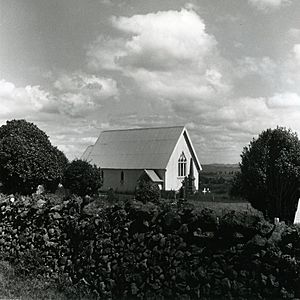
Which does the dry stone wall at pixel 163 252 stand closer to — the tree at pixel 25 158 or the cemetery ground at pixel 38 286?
the cemetery ground at pixel 38 286

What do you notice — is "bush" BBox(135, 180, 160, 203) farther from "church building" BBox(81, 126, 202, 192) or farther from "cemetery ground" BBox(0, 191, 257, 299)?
"cemetery ground" BBox(0, 191, 257, 299)

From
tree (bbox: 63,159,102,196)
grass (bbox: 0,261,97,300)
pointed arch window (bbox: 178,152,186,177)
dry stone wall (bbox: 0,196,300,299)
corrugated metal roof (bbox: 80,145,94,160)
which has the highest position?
corrugated metal roof (bbox: 80,145,94,160)

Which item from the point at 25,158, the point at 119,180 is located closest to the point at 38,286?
the point at 25,158

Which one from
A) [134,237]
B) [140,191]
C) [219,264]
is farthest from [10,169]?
[219,264]

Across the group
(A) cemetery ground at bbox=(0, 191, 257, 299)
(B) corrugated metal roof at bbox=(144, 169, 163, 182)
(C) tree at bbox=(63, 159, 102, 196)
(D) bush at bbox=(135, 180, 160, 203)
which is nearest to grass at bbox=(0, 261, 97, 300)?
(A) cemetery ground at bbox=(0, 191, 257, 299)

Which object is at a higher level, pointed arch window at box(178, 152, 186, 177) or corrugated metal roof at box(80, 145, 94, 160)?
corrugated metal roof at box(80, 145, 94, 160)

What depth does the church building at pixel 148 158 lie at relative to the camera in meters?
45.6

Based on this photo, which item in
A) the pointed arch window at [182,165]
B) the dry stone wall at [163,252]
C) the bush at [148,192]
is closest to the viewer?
the dry stone wall at [163,252]

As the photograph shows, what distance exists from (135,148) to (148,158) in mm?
3768

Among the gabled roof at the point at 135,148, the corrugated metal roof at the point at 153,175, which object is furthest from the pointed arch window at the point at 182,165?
the corrugated metal roof at the point at 153,175

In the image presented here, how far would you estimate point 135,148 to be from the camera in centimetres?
5041

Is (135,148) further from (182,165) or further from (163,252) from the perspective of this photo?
(163,252)

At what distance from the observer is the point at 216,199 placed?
38.2m

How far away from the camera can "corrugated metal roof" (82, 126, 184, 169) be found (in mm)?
46625
